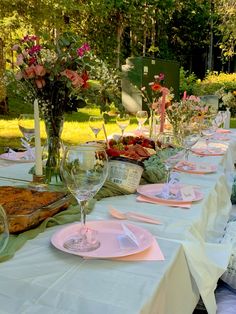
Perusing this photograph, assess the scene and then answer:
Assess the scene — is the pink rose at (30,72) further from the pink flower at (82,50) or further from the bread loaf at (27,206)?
the bread loaf at (27,206)

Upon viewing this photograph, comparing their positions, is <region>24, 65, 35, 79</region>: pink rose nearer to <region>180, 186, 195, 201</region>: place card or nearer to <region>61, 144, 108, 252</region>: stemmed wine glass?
<region>61, 144, 108, 252</region>: stemmed wine glass

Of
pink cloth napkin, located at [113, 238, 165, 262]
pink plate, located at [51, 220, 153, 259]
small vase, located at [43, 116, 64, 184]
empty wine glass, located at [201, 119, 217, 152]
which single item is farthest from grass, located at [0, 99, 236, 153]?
pink cloth napkin, located at [113, 238, 165, 262]

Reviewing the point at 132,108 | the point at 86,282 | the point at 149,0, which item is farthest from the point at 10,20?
the point at 86,282

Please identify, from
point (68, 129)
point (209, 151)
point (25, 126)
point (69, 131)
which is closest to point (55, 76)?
point (25, 126)

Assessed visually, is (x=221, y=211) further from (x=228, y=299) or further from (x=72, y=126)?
(x=72, y=126)

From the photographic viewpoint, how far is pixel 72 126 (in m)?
8.52

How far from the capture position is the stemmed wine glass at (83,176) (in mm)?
1127

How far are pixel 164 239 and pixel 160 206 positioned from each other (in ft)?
1.21

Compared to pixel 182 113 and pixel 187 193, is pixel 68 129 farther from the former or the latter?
pixel 187 193

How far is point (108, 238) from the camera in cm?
119

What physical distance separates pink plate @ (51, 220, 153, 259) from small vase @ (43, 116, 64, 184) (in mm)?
579

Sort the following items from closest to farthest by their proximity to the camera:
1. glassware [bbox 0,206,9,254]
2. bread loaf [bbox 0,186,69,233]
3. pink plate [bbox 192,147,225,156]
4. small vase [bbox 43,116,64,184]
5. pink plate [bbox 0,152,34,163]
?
glassware [bbox 0,206,9,254] → bread loaf [bbox 0,186,69,233] → small vase [bbox 43,116,64,184] → pink plate [bbox 0,152,34,163] → pink plate [bbox 192,147,225,156]

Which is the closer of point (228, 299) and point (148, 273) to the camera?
point (148, 273)

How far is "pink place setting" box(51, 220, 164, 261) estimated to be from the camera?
1.08 meters
